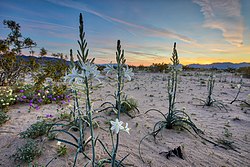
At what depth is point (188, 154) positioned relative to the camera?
320 centimetres

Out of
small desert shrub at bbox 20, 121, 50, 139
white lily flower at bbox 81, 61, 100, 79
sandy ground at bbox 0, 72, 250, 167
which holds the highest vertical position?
white lily flower at bbox 81, 61, 100, 79

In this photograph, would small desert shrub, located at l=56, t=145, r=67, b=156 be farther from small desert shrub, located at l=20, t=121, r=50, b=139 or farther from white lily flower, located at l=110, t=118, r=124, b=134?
white lily flower, located at l=110, t=118, r=124, b=134

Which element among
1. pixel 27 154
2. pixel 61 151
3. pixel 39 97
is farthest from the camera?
pixel 39 97

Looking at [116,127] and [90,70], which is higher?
[90,70]

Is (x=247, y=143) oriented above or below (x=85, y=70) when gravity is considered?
below

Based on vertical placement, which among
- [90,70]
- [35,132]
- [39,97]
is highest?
[90,70]

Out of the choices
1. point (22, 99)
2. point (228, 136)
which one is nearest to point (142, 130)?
point (228, 136)

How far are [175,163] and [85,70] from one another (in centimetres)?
261

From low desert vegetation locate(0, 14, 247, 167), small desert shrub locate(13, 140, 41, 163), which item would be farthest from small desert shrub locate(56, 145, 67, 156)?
small desert shrub locate(13, 140, 41, 163)

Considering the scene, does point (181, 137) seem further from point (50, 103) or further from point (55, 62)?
point (55, 62)

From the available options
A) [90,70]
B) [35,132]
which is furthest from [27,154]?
[90,70]

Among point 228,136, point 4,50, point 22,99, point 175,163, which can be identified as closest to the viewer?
point 175,163

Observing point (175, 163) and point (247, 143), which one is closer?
point (175, 163)

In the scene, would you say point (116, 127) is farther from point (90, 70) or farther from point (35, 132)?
point (35, 132)
